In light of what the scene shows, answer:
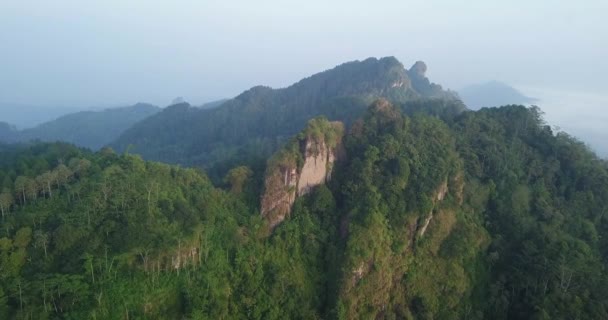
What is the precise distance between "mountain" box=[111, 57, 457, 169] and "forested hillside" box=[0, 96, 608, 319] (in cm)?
3501

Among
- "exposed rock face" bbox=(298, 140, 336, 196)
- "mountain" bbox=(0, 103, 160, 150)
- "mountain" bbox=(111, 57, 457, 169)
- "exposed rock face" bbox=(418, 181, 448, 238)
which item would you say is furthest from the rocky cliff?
"mountain" bbox=(0, 103, 160, 150)

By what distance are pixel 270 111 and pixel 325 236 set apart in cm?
5476

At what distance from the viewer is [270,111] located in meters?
85.1

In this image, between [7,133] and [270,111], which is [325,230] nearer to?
[270,111]

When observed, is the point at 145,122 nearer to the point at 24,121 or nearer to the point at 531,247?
the point at 531,247

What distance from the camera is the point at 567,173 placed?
41344mm

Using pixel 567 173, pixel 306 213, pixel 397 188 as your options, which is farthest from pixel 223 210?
pixel 567 173

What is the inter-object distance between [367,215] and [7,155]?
31.8 m

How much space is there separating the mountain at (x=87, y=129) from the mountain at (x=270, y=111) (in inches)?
869

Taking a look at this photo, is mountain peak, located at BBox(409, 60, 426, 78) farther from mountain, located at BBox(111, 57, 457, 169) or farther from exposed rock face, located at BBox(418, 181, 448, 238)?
exposed rock face, located at BBox(418, 181, 448, 238)

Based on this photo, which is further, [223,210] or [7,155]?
[7,155]

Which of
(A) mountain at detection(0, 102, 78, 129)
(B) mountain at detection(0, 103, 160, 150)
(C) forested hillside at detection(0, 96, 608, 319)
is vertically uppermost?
(A) mountain at detection(0, 102, 78, 129)

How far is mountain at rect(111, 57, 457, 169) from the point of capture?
79.2m

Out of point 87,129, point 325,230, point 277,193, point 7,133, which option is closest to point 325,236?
point 325,230
